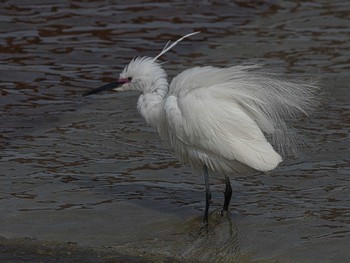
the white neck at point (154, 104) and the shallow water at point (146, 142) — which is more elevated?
the white neck at point (154, 104)

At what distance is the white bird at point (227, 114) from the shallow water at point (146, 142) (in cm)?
47

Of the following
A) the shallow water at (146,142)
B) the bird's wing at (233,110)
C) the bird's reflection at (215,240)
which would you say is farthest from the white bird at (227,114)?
the shallow water at (146,142)

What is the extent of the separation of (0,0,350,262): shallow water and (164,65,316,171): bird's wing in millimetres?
583

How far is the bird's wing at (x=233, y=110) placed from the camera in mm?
7297

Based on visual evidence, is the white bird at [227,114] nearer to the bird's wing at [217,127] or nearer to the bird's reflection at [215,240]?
the bird's wing at [217,127]

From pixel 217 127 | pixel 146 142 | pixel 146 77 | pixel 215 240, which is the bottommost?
pixel 215 240

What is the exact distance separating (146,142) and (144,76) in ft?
5.53

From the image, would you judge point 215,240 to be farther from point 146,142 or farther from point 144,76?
point 146,142

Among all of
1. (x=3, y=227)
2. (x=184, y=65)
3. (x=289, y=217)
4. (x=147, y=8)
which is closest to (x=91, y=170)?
(x=3, y=227)

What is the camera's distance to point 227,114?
7.36 meters

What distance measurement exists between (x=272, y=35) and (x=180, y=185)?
497 centimetres

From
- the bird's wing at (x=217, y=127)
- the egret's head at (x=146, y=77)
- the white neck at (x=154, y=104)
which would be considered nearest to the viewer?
the bird's wing at (x=217, y=127)

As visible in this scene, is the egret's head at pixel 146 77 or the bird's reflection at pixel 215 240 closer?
the bird's reflection at pixel 215 240

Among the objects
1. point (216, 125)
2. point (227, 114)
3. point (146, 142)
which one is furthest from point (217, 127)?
point (146, 142)
